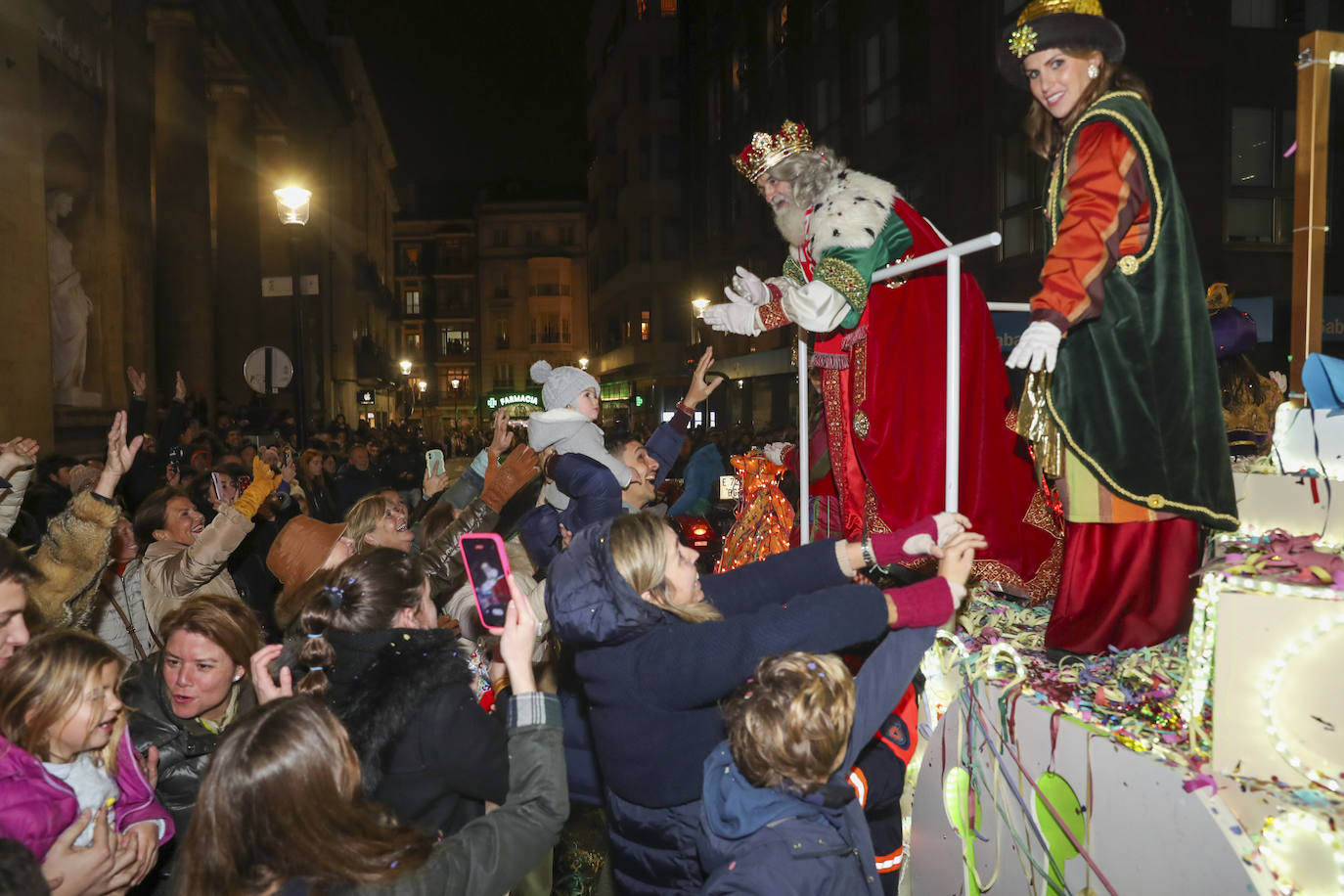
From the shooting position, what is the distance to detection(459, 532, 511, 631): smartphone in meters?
2.40

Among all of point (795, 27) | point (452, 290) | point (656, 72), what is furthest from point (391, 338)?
point (795, 27)

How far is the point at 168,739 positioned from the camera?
9.86 feet

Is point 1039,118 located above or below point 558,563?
above

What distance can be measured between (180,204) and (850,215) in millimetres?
15873

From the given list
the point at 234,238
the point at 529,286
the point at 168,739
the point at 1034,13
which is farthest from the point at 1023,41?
the point at 529,286

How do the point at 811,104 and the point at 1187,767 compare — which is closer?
the point at 1187,767

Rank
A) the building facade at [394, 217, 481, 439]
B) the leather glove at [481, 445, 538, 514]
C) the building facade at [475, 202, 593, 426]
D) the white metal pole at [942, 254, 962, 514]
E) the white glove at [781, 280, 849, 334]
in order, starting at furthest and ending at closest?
1. the building facade at [394, 217, 481, 439]
2. the building facade at [475, 202, 593, 426]
3. the leather glove at [481, 445, 538, 514]
4. the white glove at [781, 280, 849, 334]
5. the white metal pole at [942, 254, 962, 514]

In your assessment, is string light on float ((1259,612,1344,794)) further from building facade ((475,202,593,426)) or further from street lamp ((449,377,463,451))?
street lamp ((449,377,463,451))

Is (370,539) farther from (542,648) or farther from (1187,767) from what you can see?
(1187,767)

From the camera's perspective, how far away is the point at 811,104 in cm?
2264

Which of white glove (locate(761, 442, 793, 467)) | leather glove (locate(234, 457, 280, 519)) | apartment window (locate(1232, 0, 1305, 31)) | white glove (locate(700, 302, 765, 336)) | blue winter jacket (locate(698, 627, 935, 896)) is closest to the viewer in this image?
blue winter jacket (locate(698, 627, 935, 896))

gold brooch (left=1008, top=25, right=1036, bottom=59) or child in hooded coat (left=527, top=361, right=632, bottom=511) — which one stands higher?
Result: gold brooch (left=1008, top=25, right=1036, bottom=59)

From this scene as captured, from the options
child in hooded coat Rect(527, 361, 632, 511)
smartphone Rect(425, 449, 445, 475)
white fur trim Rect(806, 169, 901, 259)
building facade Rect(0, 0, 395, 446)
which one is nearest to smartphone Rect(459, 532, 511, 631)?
white fur trim Rect(806, 169, 901, 259)

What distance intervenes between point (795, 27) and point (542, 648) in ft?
73.8
